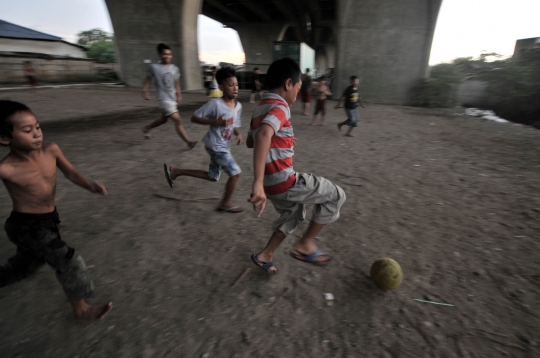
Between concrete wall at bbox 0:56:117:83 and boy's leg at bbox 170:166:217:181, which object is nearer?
boy's leg at bbox 170:166:217:181

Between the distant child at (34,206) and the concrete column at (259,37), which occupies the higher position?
the concrete column at (259,37)

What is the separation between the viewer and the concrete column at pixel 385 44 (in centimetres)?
1466

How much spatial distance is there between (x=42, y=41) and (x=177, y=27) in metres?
22.2

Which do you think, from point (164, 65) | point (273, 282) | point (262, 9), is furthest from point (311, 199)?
point (262, 9)

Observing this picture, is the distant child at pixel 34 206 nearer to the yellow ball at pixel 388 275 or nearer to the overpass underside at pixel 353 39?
the yellow ball at pixel 388 275

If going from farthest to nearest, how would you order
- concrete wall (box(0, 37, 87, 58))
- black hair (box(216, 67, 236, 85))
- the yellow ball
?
concrete wall (box(0, 37, 87, 58)) → black hair (box(216, 67, 236, 85)) → the yellow ball

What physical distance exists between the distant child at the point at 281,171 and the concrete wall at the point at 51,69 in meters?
25.1

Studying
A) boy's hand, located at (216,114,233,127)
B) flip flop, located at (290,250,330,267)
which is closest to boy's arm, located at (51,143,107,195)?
boy's hand, located at (216,114,233,127)

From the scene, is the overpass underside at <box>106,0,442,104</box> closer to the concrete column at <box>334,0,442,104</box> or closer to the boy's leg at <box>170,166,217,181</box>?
the concrete column at <box>334,0,442,104</box>

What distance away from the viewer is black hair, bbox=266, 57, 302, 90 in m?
2.05

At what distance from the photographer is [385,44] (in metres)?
15.3

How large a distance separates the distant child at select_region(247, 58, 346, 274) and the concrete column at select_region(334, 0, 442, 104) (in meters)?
15.3

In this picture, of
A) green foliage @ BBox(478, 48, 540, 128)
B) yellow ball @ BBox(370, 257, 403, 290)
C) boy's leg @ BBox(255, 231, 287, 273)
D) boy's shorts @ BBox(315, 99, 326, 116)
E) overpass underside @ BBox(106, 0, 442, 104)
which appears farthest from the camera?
overpass underside @ BBox(106, 0, 442, 104)

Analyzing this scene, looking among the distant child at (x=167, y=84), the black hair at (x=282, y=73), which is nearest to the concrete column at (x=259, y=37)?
the distant child at (x=167, y=84)
